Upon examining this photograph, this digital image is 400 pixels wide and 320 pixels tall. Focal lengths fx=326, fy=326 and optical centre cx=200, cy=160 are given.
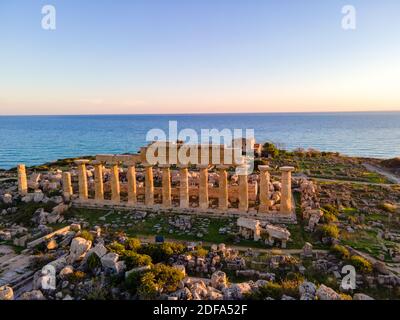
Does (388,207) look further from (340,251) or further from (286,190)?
(340,251)

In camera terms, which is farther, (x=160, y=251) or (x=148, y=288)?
(x=160, y=251)

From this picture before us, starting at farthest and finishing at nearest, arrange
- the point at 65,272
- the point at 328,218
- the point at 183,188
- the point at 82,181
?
1. the point at 82,181
2. the point at 183,188
3. the point at 328,218
4. the point at 65,272

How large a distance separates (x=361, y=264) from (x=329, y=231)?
3821mm

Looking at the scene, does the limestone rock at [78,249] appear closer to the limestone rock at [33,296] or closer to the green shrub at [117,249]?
the green shrub at [117,249]

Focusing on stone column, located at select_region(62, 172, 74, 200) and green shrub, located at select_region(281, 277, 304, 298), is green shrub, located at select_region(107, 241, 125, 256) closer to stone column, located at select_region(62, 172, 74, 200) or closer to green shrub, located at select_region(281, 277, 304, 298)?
green shrub, located at select_region(281, 277, 304, 298)

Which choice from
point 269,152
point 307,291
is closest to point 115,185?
point 307,291

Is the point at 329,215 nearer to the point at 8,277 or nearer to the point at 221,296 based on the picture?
the point at 221,296

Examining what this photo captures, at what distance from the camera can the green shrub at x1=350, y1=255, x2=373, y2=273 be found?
48.5 ft

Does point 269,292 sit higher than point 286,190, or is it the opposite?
point 286,190

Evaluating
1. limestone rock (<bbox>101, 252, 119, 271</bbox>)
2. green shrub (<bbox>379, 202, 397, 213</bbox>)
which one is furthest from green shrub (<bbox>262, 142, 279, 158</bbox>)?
limestone rock (<bbox>101, 252, 119, 271</bbox>)

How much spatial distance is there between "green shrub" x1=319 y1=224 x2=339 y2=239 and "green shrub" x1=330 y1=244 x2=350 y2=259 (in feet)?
4.45

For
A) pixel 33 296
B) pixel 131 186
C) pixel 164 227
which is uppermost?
pixel 131 186

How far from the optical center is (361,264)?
14.9m
